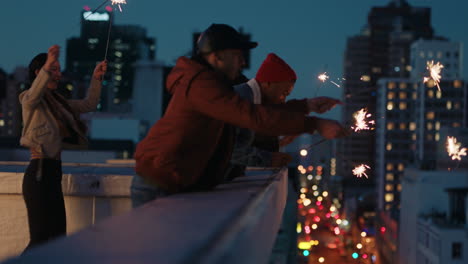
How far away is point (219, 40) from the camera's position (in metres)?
3.20

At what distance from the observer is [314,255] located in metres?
45.0

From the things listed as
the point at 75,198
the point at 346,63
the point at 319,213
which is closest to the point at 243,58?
the point at 75,198

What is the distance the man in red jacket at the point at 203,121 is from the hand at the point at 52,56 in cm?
79

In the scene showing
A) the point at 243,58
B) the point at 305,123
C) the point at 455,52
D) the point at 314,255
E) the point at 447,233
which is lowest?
the point at 314,255

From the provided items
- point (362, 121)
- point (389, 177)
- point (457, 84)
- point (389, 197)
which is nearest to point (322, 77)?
point (362, 121)

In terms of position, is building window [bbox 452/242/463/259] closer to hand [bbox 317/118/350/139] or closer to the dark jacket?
hand [bbox 317/118/350/139]

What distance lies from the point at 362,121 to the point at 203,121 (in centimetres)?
183

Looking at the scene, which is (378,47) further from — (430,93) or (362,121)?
(362,121)

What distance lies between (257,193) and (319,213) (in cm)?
6226

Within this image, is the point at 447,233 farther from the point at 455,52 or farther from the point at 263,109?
the point at 455,52

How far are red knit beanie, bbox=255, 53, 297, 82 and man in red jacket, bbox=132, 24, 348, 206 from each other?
1.17 meters

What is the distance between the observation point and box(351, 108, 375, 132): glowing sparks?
4.43 meters

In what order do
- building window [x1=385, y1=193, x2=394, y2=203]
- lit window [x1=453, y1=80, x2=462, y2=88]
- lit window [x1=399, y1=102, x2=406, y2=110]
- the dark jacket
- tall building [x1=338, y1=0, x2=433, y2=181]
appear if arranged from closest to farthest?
1. the dark jacket
2. lit window [x1=453, y1=80, x2=462, y2=88]
3. building window [x1=385, y1=193, x2=394, y2=203]
4. lit window [x1=399, y1=102, x2=406, y2=110]
5. tall building [x1=338, y1=0, x2=433, y2=181]

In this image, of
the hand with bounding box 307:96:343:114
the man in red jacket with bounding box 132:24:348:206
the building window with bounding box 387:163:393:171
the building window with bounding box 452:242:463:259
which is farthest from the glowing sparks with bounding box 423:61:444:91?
the building window with bounding box 387:163:393:171
